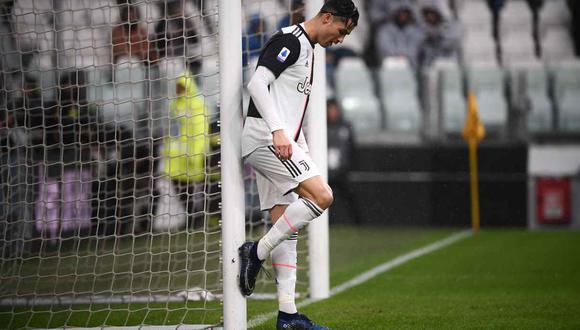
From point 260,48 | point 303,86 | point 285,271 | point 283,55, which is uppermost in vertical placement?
point 260,48

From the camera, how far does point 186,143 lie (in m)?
8.71

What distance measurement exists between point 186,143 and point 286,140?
3.66 m

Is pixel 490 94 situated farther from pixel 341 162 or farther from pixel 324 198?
pixel 324 198

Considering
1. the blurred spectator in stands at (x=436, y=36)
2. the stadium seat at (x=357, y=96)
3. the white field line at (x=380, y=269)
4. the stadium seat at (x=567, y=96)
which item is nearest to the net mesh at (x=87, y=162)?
the white field line at (x=380, y=269)

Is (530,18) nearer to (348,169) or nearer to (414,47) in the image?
(414,47)

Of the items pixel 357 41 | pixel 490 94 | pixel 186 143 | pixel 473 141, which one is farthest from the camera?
pixel 357 41

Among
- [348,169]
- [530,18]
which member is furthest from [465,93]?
[530,18]

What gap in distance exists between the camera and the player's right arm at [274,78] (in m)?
5.16

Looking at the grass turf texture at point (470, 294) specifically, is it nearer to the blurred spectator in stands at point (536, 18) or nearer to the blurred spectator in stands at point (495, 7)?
the blurred spectator in stands at point (536, 18)

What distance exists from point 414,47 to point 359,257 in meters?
6.69

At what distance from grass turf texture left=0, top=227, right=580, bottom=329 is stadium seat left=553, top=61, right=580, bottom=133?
12.6 feet

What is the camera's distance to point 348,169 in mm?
14539

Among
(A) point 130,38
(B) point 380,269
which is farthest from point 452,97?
(A) point 130,38

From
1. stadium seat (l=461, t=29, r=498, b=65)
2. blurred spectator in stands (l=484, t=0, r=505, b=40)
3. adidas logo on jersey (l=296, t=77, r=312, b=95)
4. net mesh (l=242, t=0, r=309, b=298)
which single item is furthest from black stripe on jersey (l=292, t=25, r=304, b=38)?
blurred spectator in stands (l=484, t=0, r=505, b=40)
